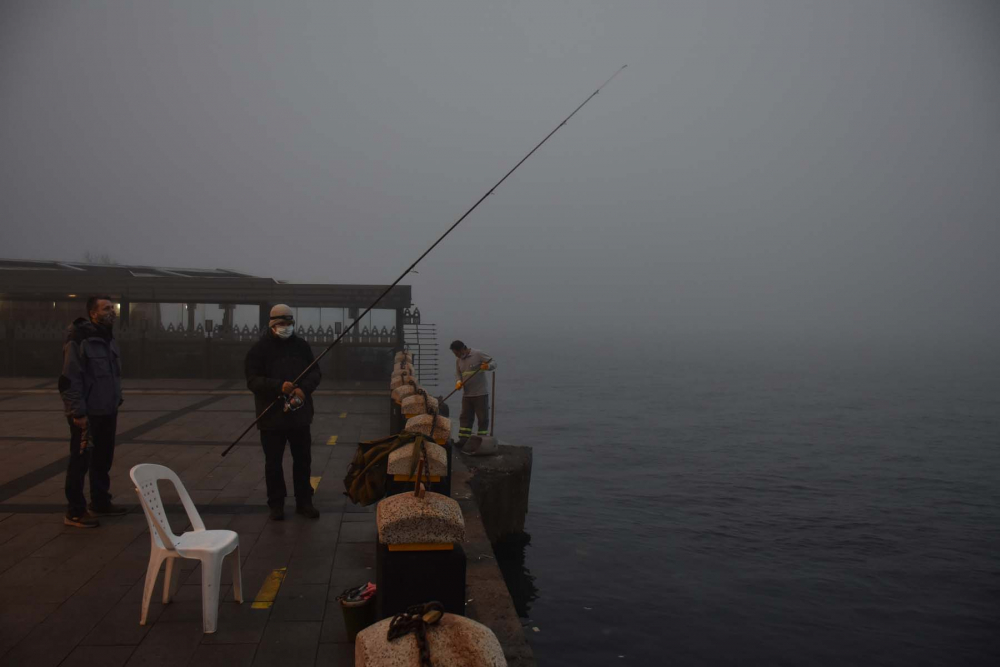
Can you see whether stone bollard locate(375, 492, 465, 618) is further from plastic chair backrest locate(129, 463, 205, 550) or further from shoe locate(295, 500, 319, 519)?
shoe locate(295, 500, 319, 519)

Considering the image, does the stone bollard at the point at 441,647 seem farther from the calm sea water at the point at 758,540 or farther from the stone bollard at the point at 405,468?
the calm sea water at the point at 758,540

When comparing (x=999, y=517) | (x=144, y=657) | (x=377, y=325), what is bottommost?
(x=999, y=517)

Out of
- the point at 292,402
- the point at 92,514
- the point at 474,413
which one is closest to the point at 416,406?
the point at 292,402

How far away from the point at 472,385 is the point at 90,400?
6879 millimetres

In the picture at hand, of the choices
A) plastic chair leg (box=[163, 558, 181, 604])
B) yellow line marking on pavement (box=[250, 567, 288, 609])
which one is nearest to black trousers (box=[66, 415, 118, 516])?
plastic chair leg (box=[163, 558, 181, 604])

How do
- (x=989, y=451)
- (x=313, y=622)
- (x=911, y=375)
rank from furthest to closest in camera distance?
(x=911, y=375) < (x=989, y=451) < (x=313, y=622)

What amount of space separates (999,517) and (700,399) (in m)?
29.2

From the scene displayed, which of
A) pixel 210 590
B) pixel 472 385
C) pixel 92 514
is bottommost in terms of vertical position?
pixel 92 514

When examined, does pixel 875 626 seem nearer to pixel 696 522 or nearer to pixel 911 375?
pixel 696 522

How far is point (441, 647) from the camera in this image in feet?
7.18

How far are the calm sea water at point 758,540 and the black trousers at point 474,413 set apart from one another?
2.75 metres

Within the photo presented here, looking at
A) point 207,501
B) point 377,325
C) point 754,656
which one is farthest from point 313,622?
point 377,325

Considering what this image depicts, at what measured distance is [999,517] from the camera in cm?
1953

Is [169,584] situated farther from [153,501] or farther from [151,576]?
[153,501]
